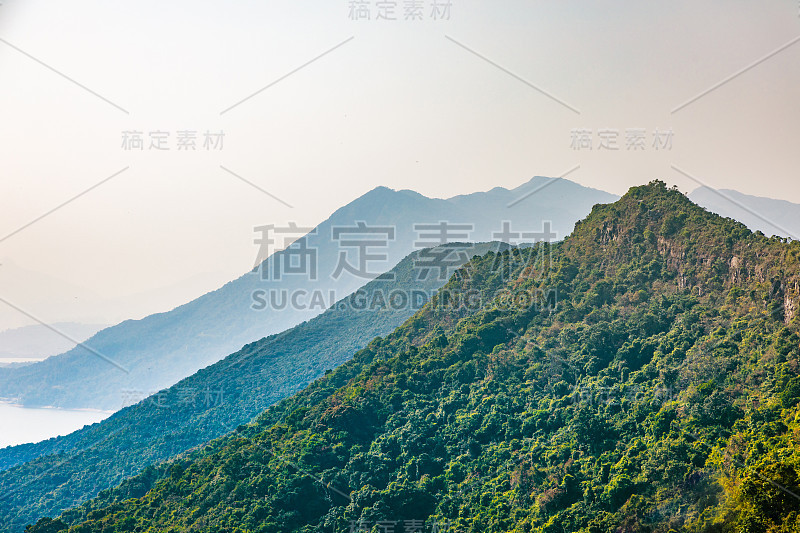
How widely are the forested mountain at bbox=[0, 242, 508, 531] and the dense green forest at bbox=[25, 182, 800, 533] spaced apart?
977 cm

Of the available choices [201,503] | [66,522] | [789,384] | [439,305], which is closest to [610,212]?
[439,305]

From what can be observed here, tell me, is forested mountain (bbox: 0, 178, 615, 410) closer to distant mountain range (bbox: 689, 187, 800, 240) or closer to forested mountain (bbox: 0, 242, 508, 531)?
distant mountain range (bbox: 689, 187, 800, 240)

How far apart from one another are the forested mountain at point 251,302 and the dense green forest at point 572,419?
71809mm

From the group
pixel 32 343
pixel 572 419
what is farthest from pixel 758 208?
pixel 32 343

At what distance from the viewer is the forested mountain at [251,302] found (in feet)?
342

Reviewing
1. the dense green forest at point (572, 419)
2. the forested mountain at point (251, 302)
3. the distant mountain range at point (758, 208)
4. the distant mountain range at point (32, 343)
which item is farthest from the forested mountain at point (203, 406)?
the distant mountain range at point (32, 343)

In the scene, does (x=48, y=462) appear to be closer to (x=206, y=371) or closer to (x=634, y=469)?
(x=206, y=371)

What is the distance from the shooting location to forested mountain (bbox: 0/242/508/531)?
38.9 metres

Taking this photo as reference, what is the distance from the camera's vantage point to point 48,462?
41.9 metres

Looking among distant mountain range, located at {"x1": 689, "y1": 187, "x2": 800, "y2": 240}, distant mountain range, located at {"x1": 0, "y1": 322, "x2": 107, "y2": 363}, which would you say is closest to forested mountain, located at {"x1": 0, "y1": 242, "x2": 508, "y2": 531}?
distant mountain range, located at {"x1": 689, "y1": 187, "x2": 800, "y2": 240}

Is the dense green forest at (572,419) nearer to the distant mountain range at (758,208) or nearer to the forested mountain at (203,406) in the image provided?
the forested mountain at (203,406)

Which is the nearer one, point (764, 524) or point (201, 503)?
point (764, 524)

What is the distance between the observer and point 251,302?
116375 mm

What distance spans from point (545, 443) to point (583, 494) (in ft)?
9.45
